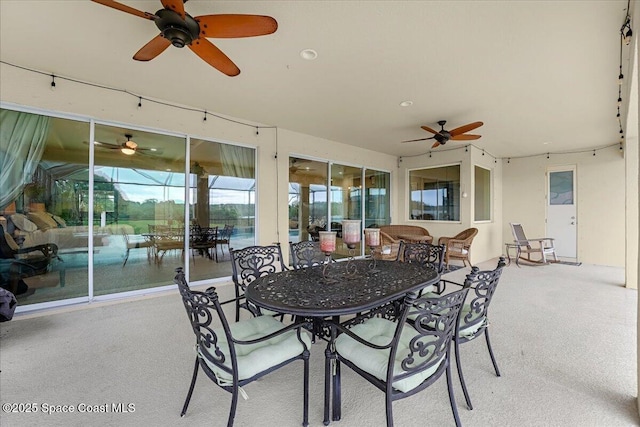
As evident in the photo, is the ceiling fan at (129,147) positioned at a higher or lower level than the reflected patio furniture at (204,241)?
higher

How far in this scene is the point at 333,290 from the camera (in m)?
1.77

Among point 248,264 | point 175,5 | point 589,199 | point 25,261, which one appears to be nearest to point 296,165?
point 248,264

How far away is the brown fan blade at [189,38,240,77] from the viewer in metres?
2.09

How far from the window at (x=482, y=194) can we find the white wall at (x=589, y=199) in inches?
36.7

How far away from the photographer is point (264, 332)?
177 cm

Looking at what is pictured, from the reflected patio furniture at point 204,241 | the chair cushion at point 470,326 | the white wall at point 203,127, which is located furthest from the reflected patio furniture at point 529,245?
the reflected patio furniture at point 204,241

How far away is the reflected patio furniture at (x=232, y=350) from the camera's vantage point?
135 cm

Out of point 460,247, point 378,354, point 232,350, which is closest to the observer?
point 232,350

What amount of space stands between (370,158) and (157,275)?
199 inches

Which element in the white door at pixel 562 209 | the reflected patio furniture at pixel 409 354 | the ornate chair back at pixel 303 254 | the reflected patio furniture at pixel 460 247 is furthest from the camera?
the white door at pixel 562 209

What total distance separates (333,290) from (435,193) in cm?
593

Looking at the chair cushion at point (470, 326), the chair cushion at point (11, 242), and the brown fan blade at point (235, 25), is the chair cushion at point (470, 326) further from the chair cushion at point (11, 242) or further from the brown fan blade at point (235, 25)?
the chair cushion at point (11, 242)

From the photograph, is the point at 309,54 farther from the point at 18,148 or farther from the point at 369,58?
the point at 18,148

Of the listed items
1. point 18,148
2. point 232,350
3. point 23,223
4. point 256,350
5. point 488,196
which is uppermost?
point 18,148
